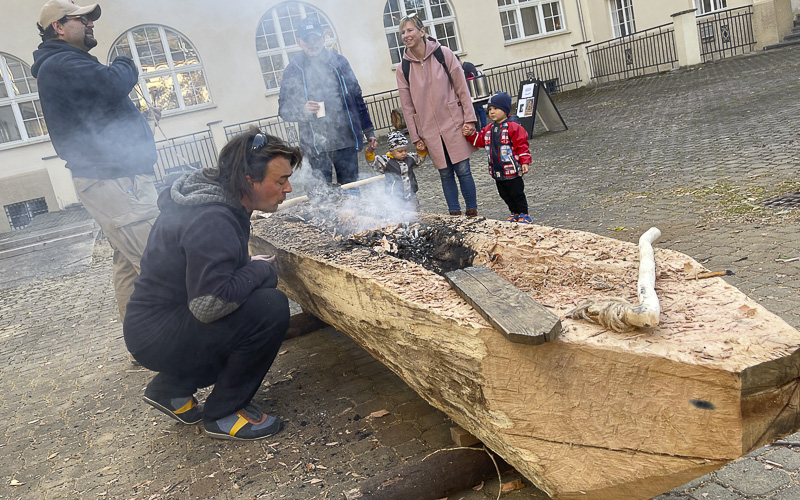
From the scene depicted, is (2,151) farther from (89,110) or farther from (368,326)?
(368,326)

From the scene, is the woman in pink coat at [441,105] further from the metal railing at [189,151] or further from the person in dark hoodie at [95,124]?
the metal railing at [189,151]

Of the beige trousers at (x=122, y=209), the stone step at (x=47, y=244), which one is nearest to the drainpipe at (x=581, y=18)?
the stone step at (x=47, y=244)

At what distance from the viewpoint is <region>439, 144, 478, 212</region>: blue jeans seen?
5387 mm

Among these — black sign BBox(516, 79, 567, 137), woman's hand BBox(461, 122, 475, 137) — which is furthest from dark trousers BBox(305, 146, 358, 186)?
black sign BBox(516, 79, 567, 137)

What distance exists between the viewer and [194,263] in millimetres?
2562

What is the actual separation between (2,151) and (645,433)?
647 inches

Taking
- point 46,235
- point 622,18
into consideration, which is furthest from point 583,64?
point 46,235

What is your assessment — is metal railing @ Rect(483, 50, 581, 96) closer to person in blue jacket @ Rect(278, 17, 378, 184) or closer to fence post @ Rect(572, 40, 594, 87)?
fence post @ Rect(572, 40, 594, 87)

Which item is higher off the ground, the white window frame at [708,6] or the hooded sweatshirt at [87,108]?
the white window frame at [708,6]

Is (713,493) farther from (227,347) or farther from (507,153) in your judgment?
(507,153)

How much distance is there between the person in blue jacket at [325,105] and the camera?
5242mm

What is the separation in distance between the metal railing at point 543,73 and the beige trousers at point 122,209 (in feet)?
50.0

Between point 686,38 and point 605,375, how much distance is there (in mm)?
17386

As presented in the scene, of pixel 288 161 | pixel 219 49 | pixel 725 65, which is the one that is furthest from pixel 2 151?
pixel 725 65
